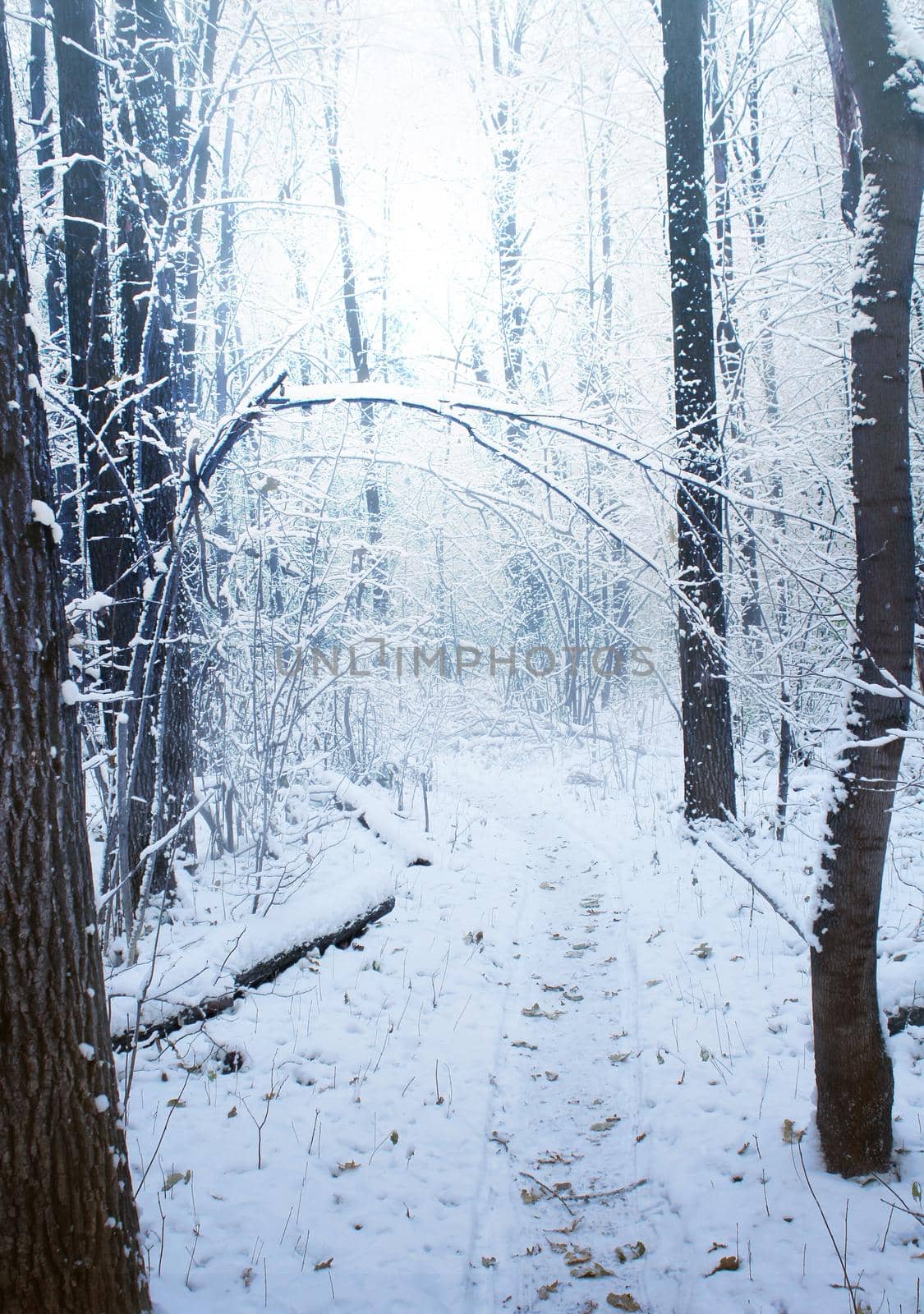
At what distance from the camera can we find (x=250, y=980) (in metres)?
4.67

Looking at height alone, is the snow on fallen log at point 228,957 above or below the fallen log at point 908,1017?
above

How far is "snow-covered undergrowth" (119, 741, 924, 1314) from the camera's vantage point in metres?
2.74

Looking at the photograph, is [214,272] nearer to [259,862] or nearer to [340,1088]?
[259,862]

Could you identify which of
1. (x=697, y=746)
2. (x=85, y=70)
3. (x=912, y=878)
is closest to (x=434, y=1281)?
(x=912, y=878)

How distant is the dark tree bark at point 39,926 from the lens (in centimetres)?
196

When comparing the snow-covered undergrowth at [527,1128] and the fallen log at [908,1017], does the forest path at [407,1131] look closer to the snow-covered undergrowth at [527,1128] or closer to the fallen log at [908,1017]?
the snow-covered undergrowth at [527,1128]

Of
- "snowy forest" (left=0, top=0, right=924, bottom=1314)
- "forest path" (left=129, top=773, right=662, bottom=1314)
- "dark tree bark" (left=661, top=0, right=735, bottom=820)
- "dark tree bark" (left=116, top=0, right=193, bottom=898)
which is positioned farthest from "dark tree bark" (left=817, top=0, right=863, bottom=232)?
"forest path" (left=129, top=773, right=662, bottom=1314)

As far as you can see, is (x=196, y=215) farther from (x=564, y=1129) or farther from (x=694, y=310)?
(x=564, y=1129)

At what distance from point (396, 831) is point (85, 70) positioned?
681 cm

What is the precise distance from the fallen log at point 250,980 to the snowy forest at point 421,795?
0.03m

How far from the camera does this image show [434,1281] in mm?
2771

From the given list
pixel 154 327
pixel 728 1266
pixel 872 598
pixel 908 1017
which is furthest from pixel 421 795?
pixel 872 598

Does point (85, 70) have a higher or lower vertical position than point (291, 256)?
lower

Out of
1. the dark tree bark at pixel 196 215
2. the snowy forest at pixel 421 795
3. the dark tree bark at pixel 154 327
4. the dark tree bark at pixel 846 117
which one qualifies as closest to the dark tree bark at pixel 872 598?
the snowy forest at pixel 421 795
